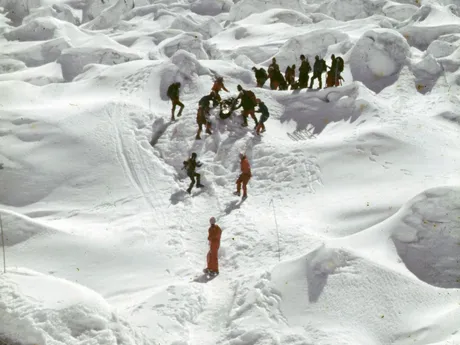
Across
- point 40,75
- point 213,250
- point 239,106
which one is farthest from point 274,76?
point 40,75

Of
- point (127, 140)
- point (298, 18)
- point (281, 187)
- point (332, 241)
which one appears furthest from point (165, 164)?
point (298, 18)

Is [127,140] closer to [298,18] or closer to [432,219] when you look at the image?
[432,219]

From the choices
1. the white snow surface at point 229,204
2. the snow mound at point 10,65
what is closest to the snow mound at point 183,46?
the white snow surface at point 229,204

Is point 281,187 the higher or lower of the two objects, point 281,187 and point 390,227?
the lower

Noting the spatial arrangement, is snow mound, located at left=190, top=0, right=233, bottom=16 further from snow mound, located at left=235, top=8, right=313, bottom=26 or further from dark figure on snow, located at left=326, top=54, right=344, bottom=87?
dark figure on snow, located at left=326, top=54, right=344, bottom=87

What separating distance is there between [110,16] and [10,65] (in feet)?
34.3

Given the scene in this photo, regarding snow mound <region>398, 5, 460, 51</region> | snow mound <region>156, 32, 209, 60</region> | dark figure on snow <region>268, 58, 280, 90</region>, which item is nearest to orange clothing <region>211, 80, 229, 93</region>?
dark figure on snow <region>268, 58, 280, 90</region>

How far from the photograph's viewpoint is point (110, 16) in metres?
31.9

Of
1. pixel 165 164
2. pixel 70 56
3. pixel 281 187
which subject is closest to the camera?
pixel 281 187

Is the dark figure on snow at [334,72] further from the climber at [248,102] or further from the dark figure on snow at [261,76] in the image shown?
the climber at [248,102]

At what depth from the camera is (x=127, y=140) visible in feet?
48.2

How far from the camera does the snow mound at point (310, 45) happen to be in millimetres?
22984

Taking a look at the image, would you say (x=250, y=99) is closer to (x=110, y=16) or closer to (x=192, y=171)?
(x=192, y=171)

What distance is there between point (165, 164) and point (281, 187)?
123 inches
